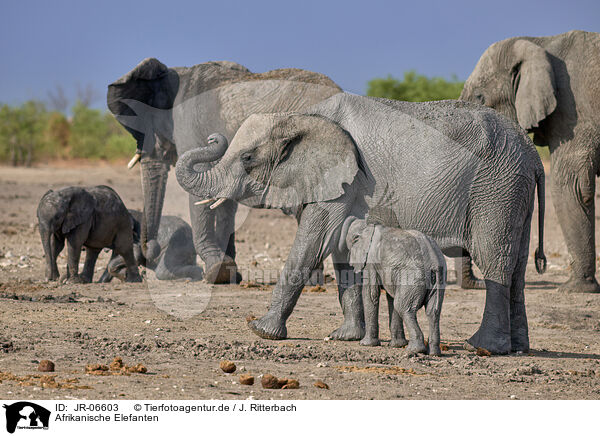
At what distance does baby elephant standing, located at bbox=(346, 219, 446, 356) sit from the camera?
6516 millimetres

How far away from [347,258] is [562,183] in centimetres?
480

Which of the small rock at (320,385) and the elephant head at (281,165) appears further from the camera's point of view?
the elephant head at (281,165)

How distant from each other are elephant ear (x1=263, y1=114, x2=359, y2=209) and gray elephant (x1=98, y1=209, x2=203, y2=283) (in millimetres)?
5360

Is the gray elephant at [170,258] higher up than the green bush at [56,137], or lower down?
Answer: lower down

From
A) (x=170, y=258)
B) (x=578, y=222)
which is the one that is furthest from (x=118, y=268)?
(x=578, y=222)

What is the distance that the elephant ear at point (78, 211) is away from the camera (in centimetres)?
1128

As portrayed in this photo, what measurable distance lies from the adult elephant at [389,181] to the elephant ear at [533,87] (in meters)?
3.80

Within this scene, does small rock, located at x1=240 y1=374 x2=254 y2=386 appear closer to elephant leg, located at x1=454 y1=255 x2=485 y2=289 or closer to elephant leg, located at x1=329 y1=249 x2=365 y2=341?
elephant leg, located at x1=329 y1=249 x2=365 y2=341

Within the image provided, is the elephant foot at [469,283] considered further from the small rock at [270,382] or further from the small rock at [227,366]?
the small rock at [270,382]

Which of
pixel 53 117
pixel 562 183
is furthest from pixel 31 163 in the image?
pixel 562 183

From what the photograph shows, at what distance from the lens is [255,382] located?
226 inches
